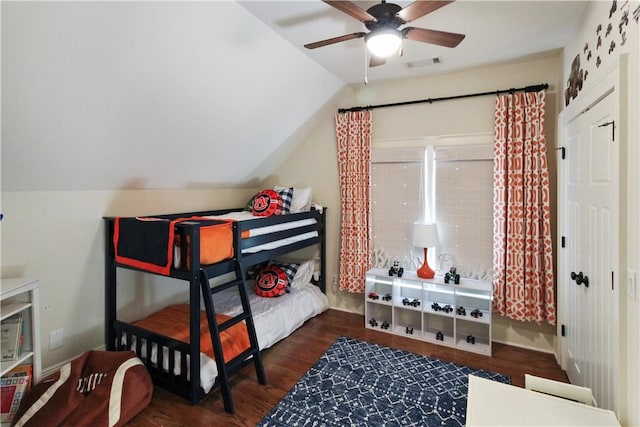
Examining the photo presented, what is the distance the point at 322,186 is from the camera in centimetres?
389

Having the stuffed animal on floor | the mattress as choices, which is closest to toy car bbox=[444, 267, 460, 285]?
the mattress

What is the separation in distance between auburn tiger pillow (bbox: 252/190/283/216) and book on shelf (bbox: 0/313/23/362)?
1888mm

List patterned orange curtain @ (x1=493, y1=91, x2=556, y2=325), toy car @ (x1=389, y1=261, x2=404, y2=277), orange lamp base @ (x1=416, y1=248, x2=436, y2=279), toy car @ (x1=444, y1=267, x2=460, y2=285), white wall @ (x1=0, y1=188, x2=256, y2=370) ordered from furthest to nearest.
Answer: toy car @ (x1=389, y1=261, x2=404, y2=277)
orange lamp base @ (x1=416, y1=248, x2=436, y2=279)
toy car @ (x1=444, y1=267, x2=460, y2=285)
patterned orange curtain @ (x1=493, y1=91, x2=556, y2=325)
white wall @ (x1=0, y1=188, x2=256, y2=370)

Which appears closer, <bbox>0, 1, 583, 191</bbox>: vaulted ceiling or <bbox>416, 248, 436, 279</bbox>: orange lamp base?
<bbox>0, 1, 583, 191</bbox>: vaulted ceiling

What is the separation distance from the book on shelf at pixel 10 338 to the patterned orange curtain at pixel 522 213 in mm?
3645

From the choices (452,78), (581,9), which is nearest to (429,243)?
(452,78)

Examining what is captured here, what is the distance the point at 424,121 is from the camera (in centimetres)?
327

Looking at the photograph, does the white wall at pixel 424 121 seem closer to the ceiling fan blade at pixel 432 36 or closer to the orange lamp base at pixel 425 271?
the orange lamp base at pixel 425 271

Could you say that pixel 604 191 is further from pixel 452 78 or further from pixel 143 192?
pixel 143 192

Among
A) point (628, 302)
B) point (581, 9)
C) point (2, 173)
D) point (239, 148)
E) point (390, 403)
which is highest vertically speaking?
point (581, 9)

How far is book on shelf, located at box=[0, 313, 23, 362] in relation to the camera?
6.22 feet

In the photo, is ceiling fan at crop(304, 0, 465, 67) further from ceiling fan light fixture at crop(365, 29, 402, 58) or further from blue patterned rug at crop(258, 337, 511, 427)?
blue patterned rug at crop(258, 337, 511, 427)

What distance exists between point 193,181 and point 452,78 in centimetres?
286

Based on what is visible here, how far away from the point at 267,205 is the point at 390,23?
1992 millimetres
